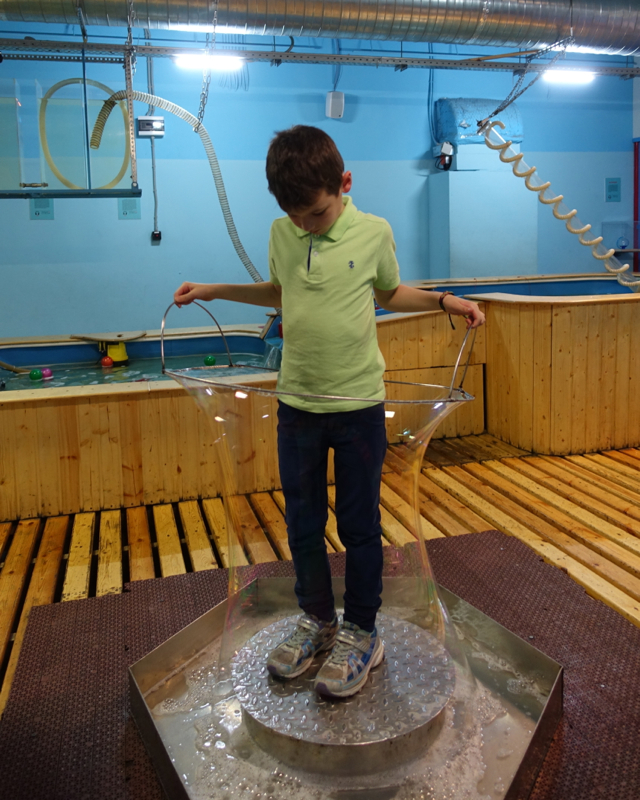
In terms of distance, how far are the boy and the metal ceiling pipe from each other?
3.86 m

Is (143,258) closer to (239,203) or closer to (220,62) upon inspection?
(239,203)

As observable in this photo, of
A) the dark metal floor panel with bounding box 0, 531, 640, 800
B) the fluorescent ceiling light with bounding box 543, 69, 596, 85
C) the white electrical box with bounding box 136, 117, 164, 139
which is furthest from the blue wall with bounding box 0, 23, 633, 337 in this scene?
the dark metal floor panel with bounding box 0, 531, 640, 800

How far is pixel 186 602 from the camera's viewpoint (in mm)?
1917

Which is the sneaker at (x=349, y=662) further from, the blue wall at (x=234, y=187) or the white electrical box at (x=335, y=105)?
the white electrical box at (x=335, y=105)

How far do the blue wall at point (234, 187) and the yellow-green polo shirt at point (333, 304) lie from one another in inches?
218

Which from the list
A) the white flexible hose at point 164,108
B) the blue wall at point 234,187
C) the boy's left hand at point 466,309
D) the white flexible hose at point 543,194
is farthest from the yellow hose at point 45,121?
the boy's left hand at point 466,309

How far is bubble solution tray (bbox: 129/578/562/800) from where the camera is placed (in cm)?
118

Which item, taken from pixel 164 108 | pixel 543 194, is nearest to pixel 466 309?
pixel 543 194

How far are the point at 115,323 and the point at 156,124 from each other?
6.58 ft

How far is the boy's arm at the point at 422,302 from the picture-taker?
53.6 inches

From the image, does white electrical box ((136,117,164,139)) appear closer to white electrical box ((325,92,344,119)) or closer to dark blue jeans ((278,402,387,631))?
white electrical box ((325,92,344,119))

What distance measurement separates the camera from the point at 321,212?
→ 4.05 feet

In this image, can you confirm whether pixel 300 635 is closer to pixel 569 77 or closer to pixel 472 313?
pixel 472 313

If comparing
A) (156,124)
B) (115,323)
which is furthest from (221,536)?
(115,323)
